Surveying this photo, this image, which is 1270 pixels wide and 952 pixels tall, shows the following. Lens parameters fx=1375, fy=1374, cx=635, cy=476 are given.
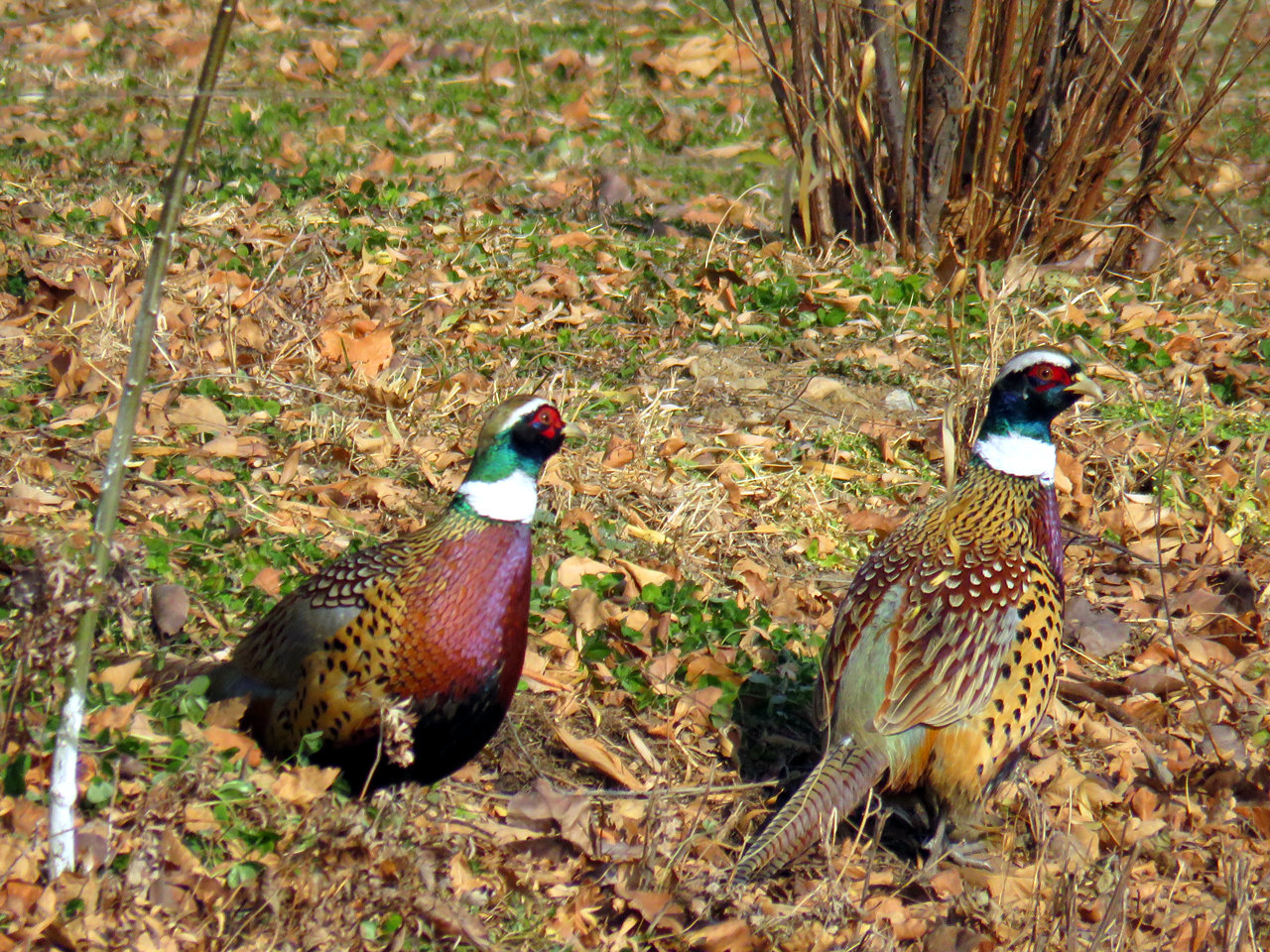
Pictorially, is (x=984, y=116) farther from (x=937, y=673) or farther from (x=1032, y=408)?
(x=937, y=673)

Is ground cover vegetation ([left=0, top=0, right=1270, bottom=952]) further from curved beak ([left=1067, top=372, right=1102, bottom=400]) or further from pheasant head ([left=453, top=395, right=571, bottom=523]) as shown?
pheasant head ([left=453, top=395, right=571, bottom=523])

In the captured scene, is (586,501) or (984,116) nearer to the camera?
(586,501)

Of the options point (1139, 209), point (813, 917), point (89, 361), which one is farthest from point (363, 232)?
point (813, 917)

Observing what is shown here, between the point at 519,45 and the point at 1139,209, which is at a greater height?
the point at 519,45

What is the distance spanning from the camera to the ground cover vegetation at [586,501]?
2.91m

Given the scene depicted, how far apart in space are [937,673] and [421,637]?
1295 millimetres

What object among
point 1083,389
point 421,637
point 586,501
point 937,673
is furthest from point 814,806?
point 586,501

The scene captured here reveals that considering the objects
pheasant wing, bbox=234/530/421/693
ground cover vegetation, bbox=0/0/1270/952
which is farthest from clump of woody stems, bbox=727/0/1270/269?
pheasant wing, bbox=234/530/421/693

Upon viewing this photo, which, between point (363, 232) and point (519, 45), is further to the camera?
point (519, 45)

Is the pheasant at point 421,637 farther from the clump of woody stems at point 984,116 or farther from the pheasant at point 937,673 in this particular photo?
the clump of woody stems at point 984,116

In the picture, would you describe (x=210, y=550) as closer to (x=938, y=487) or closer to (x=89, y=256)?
(x=89, y=256)

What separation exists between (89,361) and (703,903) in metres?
3.01

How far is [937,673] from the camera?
3.47 metres

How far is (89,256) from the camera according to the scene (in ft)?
17.9
